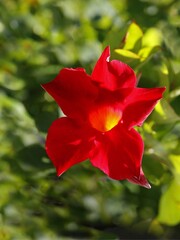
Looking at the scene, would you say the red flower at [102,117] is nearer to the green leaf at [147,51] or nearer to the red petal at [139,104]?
the red petal at [139,104]

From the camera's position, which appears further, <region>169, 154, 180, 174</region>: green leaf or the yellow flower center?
<region>169, 154, 180, 174</region>: green leaf

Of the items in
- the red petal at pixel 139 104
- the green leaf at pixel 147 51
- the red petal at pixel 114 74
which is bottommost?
the green leaf at pixel 147 51

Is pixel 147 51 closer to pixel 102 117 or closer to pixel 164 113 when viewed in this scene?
pixel 164 113

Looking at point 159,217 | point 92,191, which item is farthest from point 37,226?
point 159,217

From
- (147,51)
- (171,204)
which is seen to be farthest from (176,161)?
(147,51)

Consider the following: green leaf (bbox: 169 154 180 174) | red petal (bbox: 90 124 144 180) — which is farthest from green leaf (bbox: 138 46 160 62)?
red petal (bbox: 90 124 144 180)

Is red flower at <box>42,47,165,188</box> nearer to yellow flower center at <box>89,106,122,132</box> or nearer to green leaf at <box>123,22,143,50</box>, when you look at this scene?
yellow flower center at <box>89,106,122,132</box>

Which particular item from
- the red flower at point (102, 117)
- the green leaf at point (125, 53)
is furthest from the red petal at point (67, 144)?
the green leaf at point (125, 53)
